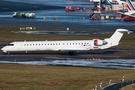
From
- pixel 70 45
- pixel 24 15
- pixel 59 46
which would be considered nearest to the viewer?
pixel 70 45

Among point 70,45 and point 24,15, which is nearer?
point 70,45

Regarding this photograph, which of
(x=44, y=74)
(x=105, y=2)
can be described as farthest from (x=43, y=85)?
(x=105, y=2)

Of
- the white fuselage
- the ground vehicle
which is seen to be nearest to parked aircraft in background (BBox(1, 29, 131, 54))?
the white fuselage

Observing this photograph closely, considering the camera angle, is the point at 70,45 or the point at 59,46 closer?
the point at 70,45

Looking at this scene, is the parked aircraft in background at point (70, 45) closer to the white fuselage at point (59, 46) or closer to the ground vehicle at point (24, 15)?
the white fuselage at point (59, 46)

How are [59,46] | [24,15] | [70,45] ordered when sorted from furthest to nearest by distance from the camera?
[24,15]
[59,46]
[70,45]

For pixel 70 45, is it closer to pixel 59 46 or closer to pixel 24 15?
pixel 59 46

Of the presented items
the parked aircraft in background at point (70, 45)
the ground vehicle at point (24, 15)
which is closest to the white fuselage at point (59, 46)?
the parked aircraft in background at point (70, 45)

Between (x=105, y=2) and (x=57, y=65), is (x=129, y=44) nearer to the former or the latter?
(x=57, y=65)

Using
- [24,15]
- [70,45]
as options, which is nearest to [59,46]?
[70,45]

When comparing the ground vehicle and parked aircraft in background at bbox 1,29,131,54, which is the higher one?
the ground vehicle

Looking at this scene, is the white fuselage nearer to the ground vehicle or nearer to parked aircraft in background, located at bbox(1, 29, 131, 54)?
parked aircraft in background, located at bbox(1, 29, 131, 54)

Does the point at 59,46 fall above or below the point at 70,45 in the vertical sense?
below

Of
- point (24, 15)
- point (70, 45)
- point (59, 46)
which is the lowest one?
point (59, 46)
